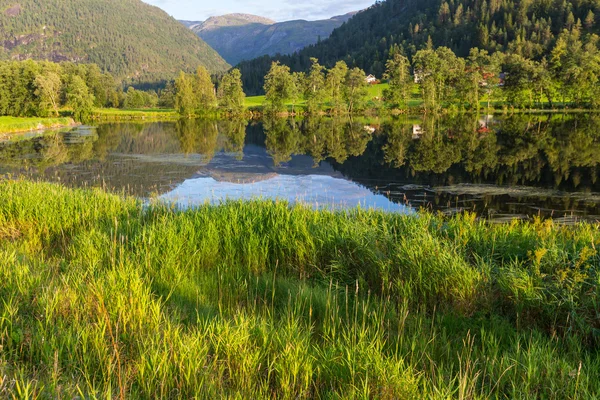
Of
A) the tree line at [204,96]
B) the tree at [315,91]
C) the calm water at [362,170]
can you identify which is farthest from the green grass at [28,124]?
the tree at [315,91]

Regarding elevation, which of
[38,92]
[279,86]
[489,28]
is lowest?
[38,92]

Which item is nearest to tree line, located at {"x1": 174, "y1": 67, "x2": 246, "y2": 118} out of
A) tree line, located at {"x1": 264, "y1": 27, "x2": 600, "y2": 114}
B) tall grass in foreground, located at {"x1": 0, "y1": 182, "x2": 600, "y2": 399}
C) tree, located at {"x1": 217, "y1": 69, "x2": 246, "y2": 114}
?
tree, located at {"x1": 217, "y1": 69, "x2": 246, "y2": 114}

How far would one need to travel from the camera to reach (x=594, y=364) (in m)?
4.74

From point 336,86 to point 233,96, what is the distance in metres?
22.6

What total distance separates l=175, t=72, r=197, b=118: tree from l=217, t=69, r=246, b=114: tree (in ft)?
21.1

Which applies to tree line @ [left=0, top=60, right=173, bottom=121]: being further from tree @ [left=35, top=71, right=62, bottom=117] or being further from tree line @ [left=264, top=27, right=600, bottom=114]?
tree line @ [left=264, top=27, right=600, bottom=114]

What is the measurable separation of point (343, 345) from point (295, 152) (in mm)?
30700

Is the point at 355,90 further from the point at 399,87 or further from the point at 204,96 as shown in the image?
the point at 204,96

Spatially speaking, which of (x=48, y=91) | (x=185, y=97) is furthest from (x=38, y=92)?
(x=185, y=97)

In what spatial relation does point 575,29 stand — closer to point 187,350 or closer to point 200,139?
point 200,139

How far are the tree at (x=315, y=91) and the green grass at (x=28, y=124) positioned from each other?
4563cm

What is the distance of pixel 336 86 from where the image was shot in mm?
96438

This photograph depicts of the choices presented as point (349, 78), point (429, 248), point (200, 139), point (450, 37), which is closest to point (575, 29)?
point (450, 37)

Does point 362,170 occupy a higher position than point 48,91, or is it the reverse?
point 48,91
